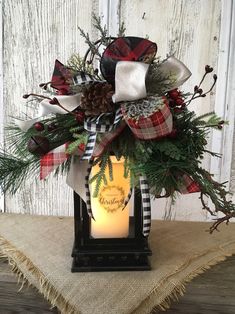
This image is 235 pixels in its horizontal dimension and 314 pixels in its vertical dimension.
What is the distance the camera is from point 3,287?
669 mm

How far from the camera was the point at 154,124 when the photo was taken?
57 cm

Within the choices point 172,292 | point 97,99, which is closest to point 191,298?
point 172,292

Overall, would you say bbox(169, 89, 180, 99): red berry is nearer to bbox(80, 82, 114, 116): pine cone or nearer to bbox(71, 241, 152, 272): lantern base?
bbox(80, 82, 114, 116): pine cone

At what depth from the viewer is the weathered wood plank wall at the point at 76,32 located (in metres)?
0.96

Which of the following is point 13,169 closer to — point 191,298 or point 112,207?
point 112,207

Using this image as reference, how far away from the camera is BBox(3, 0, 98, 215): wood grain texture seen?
3.25 ft

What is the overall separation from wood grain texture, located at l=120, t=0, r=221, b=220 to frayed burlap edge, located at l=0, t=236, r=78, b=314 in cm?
64

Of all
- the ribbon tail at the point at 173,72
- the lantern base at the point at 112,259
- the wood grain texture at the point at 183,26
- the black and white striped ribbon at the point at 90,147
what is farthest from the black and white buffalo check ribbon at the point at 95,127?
the wood grain texture at the point at 183,26

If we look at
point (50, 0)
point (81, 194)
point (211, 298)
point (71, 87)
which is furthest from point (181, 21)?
point (211, 298)

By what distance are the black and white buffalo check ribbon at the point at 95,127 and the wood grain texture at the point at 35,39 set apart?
0.47m

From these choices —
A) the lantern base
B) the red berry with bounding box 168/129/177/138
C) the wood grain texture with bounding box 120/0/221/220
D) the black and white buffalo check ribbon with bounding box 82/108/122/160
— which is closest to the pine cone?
the black and white buffalo check ribbon with bounding box 82/108/122/160

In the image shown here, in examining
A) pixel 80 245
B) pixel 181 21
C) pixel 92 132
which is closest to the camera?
pixel 92 132

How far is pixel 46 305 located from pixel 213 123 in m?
0.45

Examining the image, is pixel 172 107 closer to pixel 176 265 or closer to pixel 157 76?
pixel 157 76
